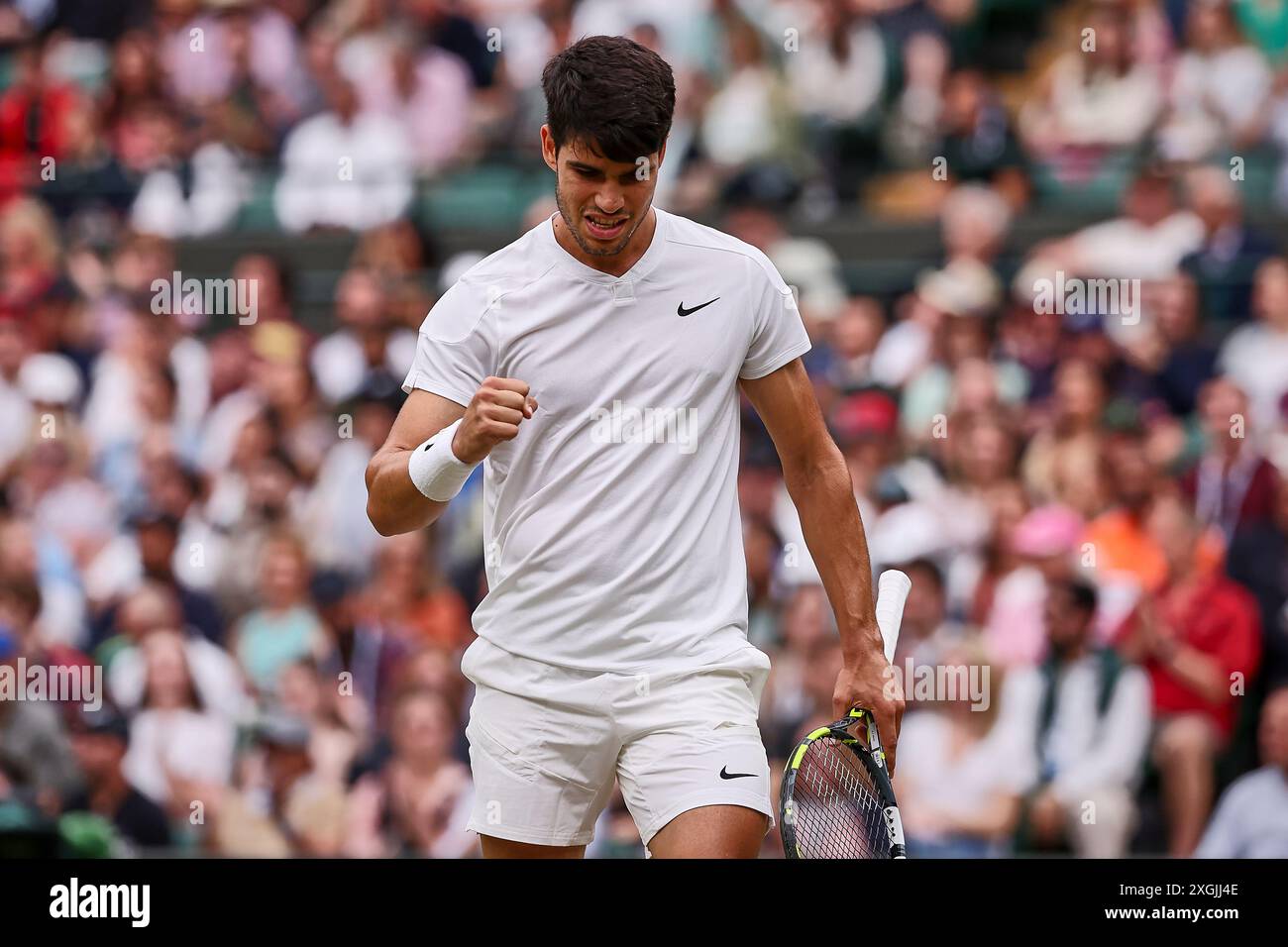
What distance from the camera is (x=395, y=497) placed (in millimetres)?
3781

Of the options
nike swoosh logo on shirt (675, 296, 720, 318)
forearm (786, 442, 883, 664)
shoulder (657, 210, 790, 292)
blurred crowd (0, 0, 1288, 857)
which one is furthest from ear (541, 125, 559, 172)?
blurred crowd (0, 0, 1288, 857)

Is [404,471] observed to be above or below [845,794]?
above

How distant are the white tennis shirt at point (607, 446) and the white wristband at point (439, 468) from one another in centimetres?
18

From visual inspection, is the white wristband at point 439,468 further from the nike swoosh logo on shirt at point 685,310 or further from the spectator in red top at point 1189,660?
the spectator in red top at point 1189,660

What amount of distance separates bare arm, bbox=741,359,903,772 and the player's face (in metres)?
A: 0.43

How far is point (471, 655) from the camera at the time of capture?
399 cm

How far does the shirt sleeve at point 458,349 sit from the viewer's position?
3855 mm

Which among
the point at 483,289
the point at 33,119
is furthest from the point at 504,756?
the point at 33,119

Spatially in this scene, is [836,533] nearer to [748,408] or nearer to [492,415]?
[492,415]

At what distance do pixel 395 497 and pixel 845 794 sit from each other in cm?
103

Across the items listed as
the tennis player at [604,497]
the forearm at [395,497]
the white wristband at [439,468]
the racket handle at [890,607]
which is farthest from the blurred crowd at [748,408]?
the white wristband at [439,468]

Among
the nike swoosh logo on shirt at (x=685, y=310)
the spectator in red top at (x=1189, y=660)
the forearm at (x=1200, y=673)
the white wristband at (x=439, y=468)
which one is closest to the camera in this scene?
the white wristband at (x=439, y=468)
